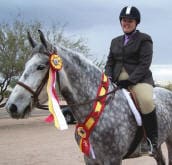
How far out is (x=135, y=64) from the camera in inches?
264

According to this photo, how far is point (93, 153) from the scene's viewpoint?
237 inches

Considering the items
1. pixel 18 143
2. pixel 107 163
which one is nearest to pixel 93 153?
pixel 107 163

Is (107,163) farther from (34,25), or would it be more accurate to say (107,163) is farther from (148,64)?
(34,25)

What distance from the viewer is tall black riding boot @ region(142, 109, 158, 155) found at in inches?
256

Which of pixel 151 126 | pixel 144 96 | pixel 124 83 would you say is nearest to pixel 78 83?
pixel 124 83

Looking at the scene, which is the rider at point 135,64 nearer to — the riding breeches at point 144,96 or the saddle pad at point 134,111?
the riding breeches at point 144,96

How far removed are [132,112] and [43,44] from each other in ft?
5.03

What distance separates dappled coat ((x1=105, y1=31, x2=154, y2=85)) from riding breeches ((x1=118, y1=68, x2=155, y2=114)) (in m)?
0.09

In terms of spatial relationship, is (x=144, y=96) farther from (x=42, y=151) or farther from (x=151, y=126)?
(x=42, y=151)

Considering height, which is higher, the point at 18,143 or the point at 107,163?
the point at 107,163

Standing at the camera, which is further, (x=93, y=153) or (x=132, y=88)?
(x=132, y=88)

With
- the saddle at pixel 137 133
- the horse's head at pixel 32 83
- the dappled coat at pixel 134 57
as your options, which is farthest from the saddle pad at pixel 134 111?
the horse's head at pixel 32 83

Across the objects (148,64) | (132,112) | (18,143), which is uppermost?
(148,64)

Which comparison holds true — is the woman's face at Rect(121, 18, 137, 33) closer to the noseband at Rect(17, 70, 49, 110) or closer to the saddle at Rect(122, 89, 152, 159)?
the saddle at Rect(122, 89, 152, 159)
